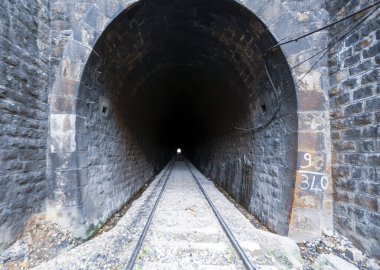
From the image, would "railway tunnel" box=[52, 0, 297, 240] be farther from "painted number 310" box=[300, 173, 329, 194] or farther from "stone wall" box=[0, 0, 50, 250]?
"stone wall" box=[0, 0, 50, 250]

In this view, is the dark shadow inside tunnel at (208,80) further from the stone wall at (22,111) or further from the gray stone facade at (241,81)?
the stone wall at (22,111)

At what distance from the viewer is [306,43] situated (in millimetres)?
4195

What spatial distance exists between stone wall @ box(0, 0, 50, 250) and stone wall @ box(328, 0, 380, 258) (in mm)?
5380

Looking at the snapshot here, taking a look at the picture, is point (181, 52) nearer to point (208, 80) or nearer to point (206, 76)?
point (206, 76)

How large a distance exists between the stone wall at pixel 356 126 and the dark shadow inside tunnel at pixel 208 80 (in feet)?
2.51

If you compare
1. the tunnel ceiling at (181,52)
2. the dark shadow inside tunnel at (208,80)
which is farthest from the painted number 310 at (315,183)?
the tunnel ceiling at (181,52)

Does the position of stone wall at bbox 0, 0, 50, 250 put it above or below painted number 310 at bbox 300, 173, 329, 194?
above

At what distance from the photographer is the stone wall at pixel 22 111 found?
3.30 metres

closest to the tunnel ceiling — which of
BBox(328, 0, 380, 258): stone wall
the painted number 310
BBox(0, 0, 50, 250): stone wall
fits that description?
BBox(0, 0, 50, 250): stone wall

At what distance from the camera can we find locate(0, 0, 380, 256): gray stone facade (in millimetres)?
3424

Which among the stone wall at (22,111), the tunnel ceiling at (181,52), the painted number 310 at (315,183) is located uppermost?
the tunnel ceiling at (181,52)

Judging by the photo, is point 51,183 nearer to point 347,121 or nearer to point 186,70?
point 347,121

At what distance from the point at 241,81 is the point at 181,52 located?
7.37 ft

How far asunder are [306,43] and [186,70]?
5.00 metres
